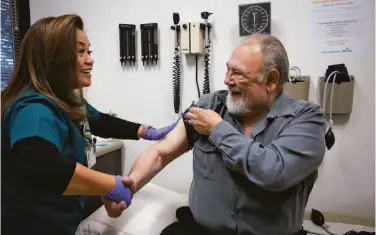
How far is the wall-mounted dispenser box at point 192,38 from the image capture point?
84.4 inches

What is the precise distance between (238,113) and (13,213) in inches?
36.6

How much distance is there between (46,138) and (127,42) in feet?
5.01

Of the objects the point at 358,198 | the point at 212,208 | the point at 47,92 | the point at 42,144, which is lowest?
the point at 358,198

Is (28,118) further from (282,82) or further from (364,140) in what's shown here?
(364,140)

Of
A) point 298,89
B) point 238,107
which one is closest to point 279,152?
point 238,107

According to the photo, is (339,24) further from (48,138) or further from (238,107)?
(48,138)

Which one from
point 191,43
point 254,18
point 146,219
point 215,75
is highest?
point 254,18

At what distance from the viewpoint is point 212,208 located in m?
1.36

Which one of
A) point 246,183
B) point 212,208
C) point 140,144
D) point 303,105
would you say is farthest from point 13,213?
point 140,144

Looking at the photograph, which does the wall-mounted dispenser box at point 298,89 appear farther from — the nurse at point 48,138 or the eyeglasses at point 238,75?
the nurse at point 48,138

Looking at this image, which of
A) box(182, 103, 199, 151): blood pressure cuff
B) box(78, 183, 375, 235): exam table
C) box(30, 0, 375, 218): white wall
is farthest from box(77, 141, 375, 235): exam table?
box(182, 103, 199, 151): blood pressure cuff

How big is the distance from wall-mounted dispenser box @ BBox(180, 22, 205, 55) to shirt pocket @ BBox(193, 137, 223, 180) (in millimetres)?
888

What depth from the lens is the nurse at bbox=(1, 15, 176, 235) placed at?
98cm

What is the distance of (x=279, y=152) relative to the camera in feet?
3.96
